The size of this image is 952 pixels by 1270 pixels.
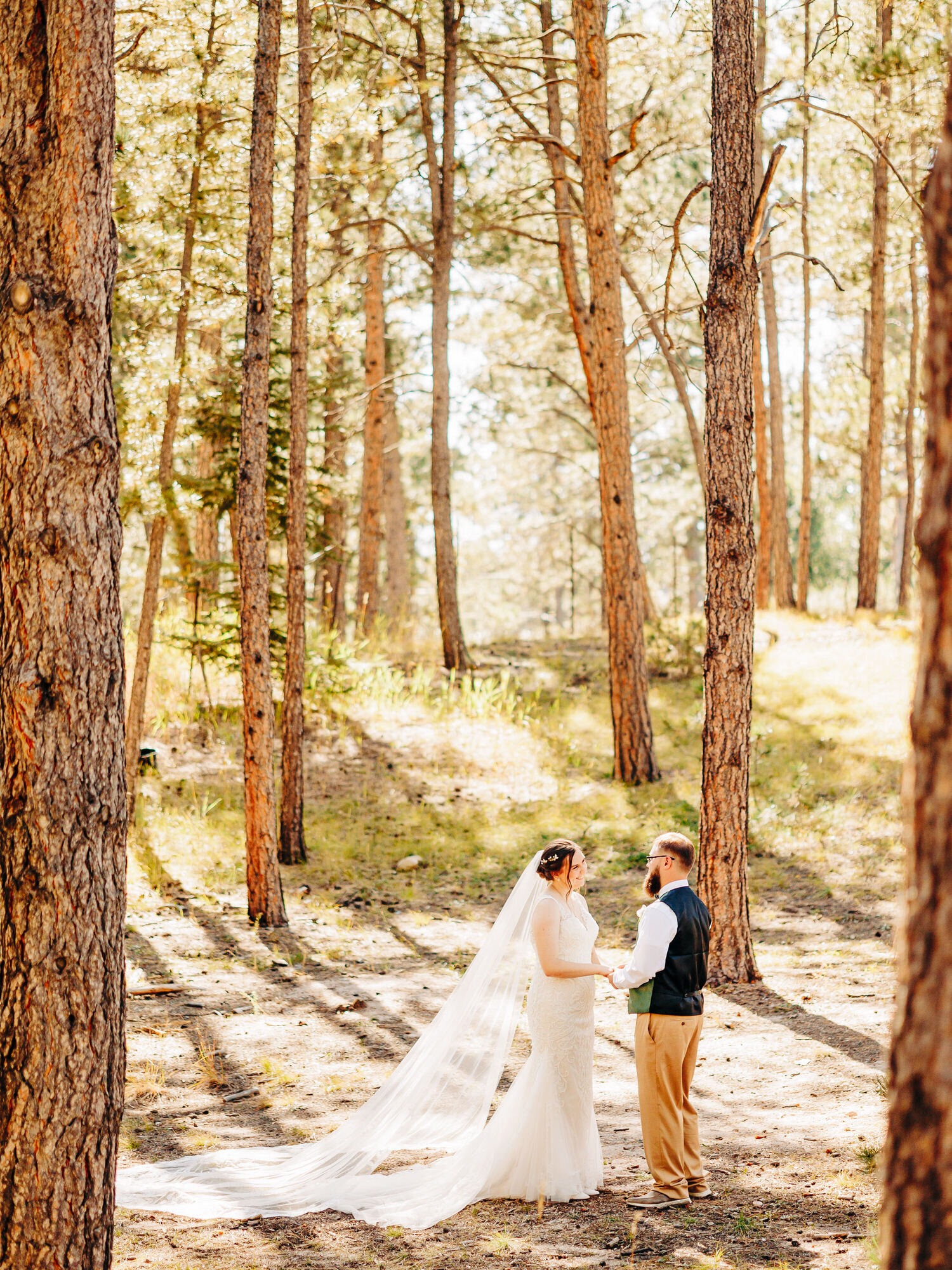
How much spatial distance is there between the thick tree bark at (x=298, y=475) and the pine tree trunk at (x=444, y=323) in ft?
15.8

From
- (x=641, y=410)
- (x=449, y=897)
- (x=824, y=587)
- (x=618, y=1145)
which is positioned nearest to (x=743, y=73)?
(x=618, y=1145)

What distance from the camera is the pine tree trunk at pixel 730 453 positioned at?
859 centimetres

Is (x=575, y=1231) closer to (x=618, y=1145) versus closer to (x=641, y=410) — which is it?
(x=618, y=1145)

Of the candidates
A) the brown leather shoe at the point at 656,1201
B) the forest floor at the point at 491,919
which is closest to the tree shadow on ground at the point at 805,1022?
the forest floor at the point at 491,919

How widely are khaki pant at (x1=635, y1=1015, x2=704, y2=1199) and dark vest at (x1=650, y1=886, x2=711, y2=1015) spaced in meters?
0.05

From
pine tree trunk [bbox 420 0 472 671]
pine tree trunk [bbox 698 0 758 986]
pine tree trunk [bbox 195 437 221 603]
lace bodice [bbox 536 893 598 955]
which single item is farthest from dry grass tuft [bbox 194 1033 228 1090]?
pine tree trunk [bbox 195 437 221 603]

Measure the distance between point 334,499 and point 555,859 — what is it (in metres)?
13.7

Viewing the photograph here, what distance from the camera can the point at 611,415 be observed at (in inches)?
552

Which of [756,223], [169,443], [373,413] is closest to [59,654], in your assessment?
[756,223]

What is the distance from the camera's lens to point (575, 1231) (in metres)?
5.12

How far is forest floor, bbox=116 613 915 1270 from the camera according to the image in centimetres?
520

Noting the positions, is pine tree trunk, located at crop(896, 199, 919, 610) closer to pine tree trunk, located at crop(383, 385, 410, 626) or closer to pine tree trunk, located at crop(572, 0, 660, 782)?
pine tree trunk, located at crop(572, 0, 660, 782)

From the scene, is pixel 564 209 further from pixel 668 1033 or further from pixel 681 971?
pixel 668 1033

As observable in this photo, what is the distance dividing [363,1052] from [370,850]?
18.0 feet
